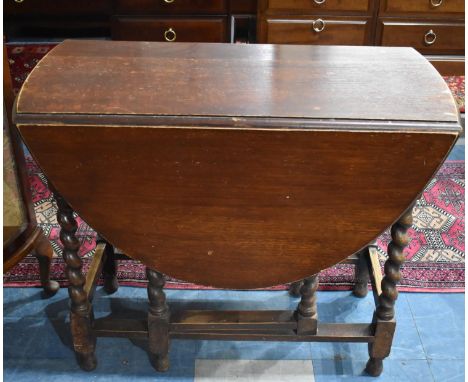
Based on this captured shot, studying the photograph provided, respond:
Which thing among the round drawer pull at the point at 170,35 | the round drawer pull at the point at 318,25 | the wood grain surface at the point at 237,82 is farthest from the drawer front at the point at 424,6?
the wood grain surface at the point at 237,82

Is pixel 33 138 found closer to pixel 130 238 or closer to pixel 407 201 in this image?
pixel 130 238

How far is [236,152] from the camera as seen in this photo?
49.5 inches

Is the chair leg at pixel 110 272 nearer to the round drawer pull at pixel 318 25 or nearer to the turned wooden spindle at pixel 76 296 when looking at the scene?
the turned wooden spindle at pixel 76 296

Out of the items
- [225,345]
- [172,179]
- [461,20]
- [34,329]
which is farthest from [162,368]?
[461,20]

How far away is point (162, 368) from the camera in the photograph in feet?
5.45

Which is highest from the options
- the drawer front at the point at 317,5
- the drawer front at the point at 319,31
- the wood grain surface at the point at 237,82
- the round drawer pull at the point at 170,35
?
the wood grain surface at the point at 237,82

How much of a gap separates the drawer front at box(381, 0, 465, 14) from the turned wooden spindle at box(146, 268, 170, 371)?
200 cm

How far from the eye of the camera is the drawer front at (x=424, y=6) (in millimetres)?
2874

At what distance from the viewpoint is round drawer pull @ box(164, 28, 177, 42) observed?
3.04 metres

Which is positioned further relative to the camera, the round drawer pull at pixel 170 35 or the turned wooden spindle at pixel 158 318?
the round drawer pull at pixel 170 35

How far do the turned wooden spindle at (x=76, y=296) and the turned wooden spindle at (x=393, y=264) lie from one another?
79 centimetres

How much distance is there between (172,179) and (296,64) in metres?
0.47

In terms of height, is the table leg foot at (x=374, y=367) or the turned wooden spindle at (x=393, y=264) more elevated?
the turned wooden spindle at (x=393, y=264)

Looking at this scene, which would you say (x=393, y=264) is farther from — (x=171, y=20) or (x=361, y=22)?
(x=171, y=20)
